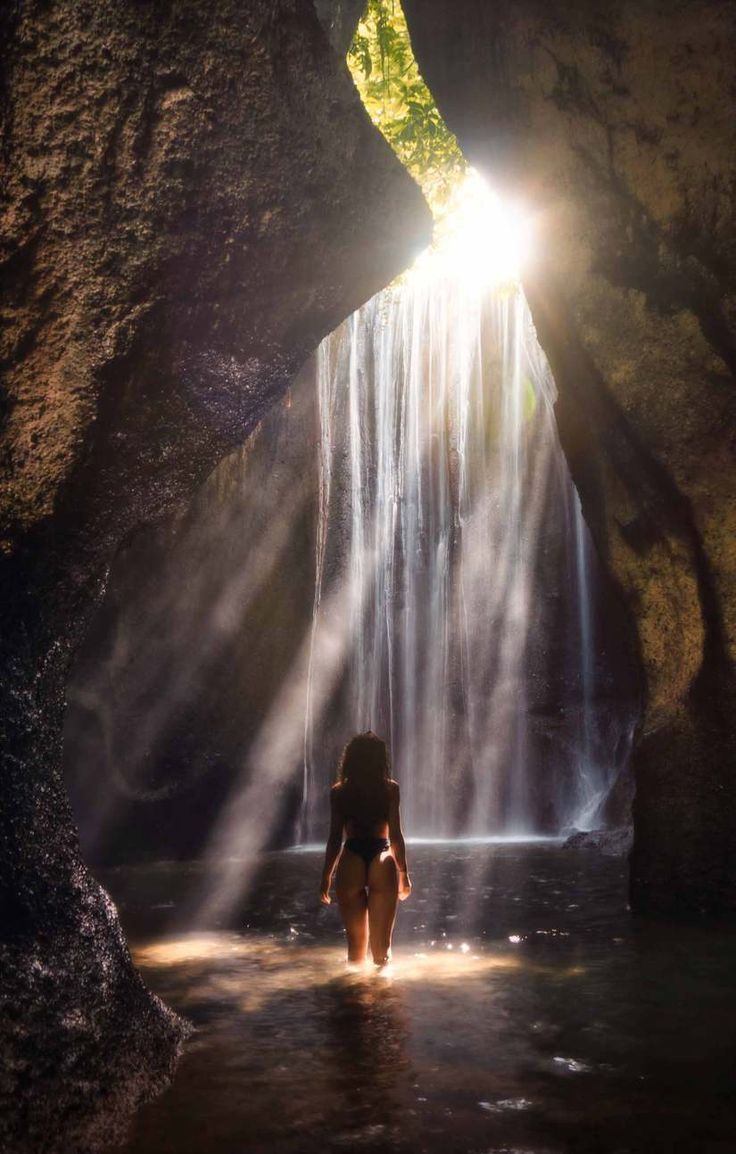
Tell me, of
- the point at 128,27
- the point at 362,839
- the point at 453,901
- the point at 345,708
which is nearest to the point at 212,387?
the point at 128,27

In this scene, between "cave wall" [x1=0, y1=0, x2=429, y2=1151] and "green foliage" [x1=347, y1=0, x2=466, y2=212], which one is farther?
"green foliage" [x1=347, y1=0, x2=466, y2=212]

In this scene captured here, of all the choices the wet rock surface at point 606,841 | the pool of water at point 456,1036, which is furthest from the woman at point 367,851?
the wet rock surface at point 606,841

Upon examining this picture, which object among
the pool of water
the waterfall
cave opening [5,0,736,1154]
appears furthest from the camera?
the waterfall

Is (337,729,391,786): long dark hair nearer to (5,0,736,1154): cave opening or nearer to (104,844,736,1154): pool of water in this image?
(5,0,736,1154): cave opening

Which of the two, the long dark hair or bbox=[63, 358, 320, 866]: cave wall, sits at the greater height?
bbox=[63, 358, 320, 866]: cave wall

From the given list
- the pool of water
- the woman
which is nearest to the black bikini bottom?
the woman

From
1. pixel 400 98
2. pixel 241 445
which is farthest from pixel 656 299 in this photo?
pixel 400 98

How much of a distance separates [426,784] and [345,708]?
2.26 m

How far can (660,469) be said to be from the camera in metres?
7.06

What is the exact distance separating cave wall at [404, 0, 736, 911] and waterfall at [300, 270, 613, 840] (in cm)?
1074

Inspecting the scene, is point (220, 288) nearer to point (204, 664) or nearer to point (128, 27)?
point (128, 27)

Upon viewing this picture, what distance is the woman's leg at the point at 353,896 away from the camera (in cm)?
558

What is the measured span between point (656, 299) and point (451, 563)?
12.8m

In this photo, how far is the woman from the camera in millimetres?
5578
